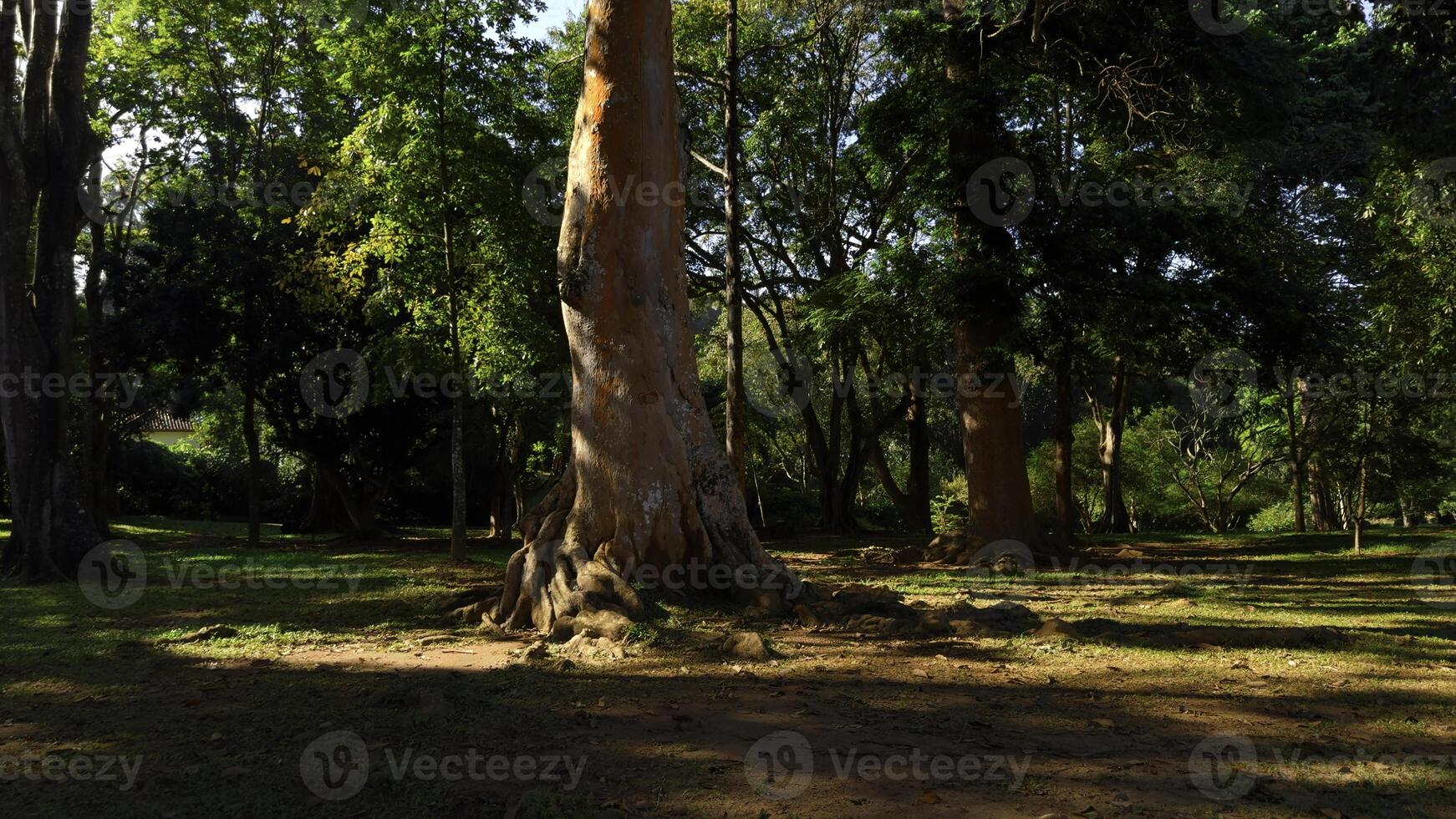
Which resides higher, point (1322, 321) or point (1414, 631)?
point (1322, 321)

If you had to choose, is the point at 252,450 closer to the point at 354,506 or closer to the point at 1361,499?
the point at 354,506

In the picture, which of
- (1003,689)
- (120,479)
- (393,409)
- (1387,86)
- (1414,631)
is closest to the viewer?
(1003,689)

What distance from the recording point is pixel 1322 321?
45.4 feet

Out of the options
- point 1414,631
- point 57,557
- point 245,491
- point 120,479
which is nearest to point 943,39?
point 1414,631

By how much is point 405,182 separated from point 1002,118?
9.09 meters

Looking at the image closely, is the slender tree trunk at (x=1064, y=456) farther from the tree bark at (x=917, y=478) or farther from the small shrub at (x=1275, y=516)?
the small shrub at (x=1275, y=516)

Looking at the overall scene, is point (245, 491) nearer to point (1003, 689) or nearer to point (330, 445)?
point (330, 445)

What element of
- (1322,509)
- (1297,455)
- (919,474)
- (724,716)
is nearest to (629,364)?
(724,716)

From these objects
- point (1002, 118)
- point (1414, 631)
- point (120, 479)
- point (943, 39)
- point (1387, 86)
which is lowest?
point (1414, 631)

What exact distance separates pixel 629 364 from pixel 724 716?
419 centimetres

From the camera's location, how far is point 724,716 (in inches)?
219

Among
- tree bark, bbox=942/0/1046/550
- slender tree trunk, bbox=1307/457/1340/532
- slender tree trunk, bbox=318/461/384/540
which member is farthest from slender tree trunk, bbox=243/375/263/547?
slender tree trunk, bbox=1307/457/1340/532

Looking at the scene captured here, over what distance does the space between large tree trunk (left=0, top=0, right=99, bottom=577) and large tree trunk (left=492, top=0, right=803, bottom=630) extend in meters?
7.33

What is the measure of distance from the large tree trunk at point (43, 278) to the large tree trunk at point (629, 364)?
7.33 metres
